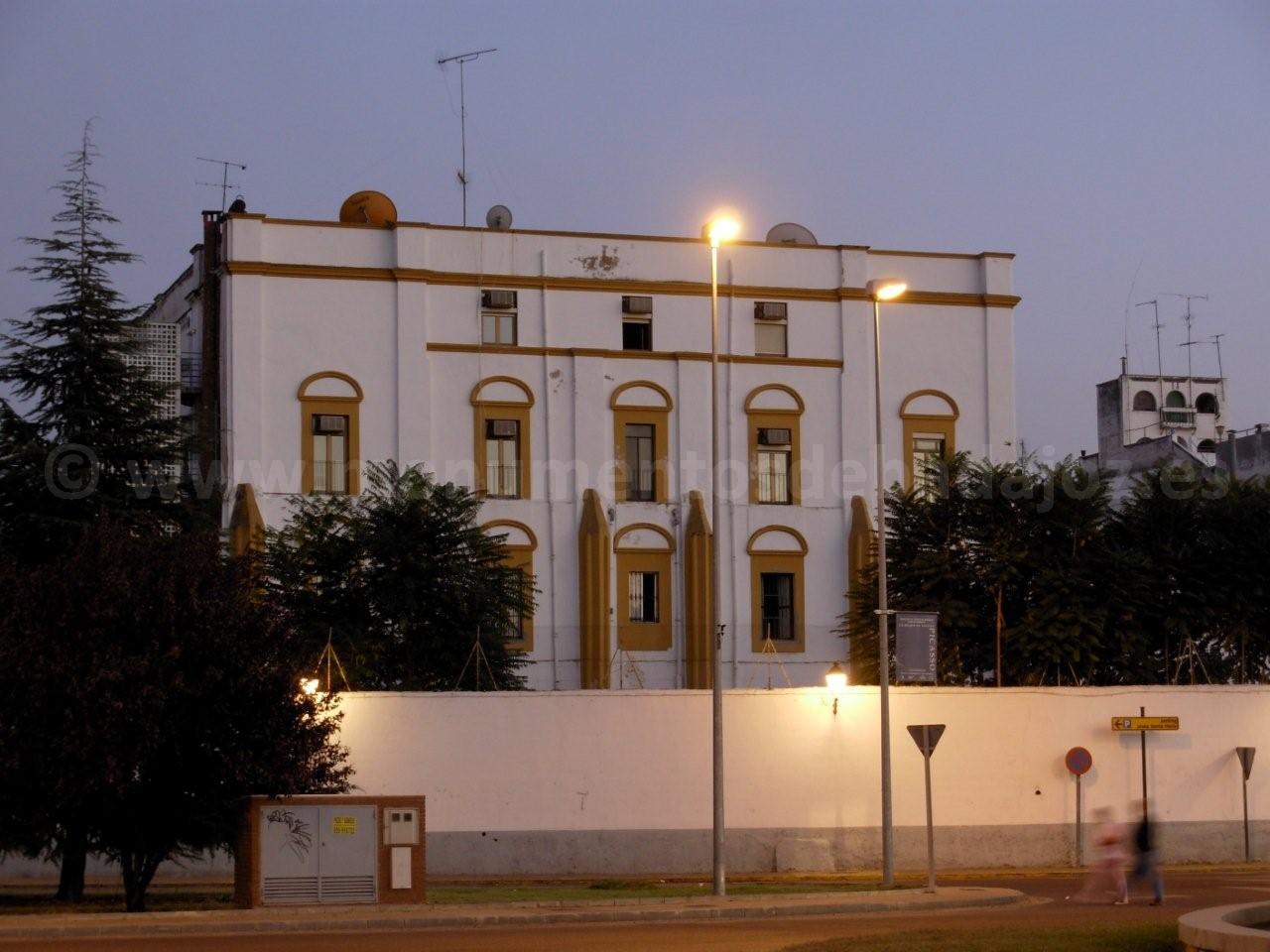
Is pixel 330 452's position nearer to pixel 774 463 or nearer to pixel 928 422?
pixel 774 463

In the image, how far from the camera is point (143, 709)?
94.1 feet

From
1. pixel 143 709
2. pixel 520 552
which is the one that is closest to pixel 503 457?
pixel 520 552

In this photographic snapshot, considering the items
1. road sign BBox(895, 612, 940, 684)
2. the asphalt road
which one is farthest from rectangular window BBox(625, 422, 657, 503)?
the asphalt road

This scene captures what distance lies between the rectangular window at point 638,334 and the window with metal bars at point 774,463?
13.7 ft

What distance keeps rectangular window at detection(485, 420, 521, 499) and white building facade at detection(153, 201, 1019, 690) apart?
0.27ft

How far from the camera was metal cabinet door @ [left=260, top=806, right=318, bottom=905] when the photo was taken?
27281 mm

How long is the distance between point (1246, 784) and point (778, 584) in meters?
19.7

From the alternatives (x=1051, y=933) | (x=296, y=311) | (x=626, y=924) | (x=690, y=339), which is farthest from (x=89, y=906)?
(x=690, y=339)

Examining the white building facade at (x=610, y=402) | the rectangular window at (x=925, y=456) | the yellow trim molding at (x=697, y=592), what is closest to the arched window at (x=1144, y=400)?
the white building facade at (x=610, y=402)

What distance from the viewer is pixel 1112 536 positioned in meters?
48.7

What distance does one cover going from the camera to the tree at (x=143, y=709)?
2861 centimetres

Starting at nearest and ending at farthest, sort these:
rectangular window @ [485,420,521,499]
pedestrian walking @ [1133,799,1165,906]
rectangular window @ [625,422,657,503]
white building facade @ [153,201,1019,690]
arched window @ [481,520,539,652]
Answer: pedestrian walking @ [1133,799,1165,906], arched window @ [481,520,539,652], white building facade @ [153,201,1019,690], rectangular window @ [485,420,521,499], rectangular window @ [625,422,657,503]

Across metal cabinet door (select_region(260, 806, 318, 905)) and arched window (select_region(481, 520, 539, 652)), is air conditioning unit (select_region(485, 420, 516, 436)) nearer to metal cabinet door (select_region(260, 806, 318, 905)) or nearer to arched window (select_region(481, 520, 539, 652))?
arched window (select_region(481, 520, 539, 652))

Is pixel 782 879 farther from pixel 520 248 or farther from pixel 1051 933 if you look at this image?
pixel 520 248
